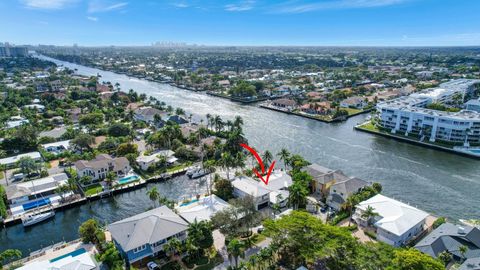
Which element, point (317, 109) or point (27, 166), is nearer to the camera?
A: point (27, 166)

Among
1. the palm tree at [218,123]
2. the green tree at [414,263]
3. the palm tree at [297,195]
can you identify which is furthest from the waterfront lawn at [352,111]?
the green tree at [414,263]

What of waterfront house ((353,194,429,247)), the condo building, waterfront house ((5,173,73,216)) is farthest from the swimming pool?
the condo building

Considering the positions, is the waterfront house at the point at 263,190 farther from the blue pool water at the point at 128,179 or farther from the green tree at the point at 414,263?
the blue pool water at the point at 128,179

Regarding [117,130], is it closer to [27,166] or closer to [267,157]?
[27,166]

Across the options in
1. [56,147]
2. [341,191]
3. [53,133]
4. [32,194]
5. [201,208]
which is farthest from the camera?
[53,133]

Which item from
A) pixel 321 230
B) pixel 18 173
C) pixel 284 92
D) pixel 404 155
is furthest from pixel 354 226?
pixel 284 92

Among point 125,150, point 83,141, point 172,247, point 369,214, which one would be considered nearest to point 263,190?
point 369,214

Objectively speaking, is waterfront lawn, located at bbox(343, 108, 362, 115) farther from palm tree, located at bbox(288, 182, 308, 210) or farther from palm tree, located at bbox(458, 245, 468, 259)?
palm tree, located at bbox(458, 245, 468, 259)
